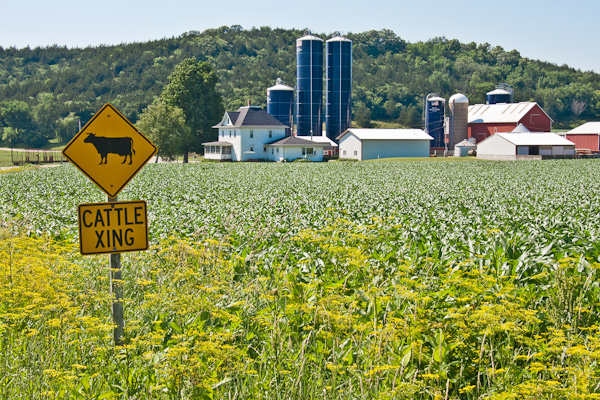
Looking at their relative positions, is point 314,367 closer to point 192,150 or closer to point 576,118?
point 192,150

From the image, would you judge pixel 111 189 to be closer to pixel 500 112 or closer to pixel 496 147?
pixel 496 147

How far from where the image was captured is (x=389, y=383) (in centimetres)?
545

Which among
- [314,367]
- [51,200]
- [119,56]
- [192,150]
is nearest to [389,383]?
[314,367]

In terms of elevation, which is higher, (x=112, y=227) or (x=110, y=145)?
(x=110, y=145)

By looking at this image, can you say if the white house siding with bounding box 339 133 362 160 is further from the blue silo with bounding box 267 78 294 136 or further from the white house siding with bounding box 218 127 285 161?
the blue silo with bounding box 267 78 294 136

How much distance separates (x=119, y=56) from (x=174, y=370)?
619ft

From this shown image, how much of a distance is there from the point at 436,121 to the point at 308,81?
2443 cm

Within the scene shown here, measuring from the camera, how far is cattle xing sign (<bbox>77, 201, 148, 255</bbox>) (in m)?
6.21

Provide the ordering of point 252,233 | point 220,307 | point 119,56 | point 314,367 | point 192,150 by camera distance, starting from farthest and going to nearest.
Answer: point 119,56 < point 192,150 < point 252,233 < point 220,307 < point 314,367

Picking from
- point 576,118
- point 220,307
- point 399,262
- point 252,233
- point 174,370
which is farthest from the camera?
point 576,118

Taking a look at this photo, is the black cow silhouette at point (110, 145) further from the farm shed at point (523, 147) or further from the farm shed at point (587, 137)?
the farm shed at point (587, 137)

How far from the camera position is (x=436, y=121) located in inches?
3777

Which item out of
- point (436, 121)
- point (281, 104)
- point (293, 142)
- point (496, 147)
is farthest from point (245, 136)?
point (436, 121)

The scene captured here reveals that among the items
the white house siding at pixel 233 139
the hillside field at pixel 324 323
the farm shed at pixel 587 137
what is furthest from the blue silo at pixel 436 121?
the hillside field at pixel 324 323
